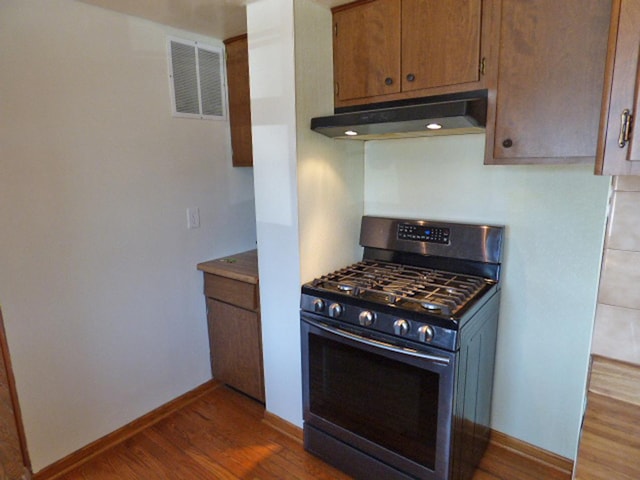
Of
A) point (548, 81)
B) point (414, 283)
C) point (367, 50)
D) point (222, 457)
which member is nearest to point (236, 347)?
point (222, 457)

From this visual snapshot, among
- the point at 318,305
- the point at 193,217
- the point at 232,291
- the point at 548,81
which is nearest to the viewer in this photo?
the point at 548,81

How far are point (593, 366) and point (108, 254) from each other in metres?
2.18

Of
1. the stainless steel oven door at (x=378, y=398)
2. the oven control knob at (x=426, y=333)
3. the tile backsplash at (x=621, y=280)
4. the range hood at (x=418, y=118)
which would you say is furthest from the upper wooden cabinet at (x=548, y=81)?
the stainless steel oven door at (x=378, y=398)

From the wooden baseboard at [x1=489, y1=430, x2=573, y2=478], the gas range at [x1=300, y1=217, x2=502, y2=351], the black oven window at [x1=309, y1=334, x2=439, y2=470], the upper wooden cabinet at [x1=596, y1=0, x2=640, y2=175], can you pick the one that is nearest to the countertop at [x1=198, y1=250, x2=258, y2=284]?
the gas range at [x1=300, y1=217, x2=502, y2=351]

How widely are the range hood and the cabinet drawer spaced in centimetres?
98

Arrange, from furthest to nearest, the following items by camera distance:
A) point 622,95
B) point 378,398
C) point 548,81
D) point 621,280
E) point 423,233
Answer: point 423,233, point 378,398, point 548,81, point 621,280, point 622,95

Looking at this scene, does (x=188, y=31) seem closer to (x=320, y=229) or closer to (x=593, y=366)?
(x=320, y=229)

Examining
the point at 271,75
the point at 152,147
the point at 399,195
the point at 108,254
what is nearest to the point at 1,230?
the point at 108,254

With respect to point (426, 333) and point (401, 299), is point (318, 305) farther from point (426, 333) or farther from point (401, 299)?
point (426, 333)

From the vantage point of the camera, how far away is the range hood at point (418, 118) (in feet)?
4.68

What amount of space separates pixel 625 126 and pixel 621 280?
0.51 meters

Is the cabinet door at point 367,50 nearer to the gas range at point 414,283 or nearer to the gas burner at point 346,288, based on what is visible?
the gas range at point 414,283

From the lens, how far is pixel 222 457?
200 cm

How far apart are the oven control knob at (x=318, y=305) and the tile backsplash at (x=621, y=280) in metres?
1.04
